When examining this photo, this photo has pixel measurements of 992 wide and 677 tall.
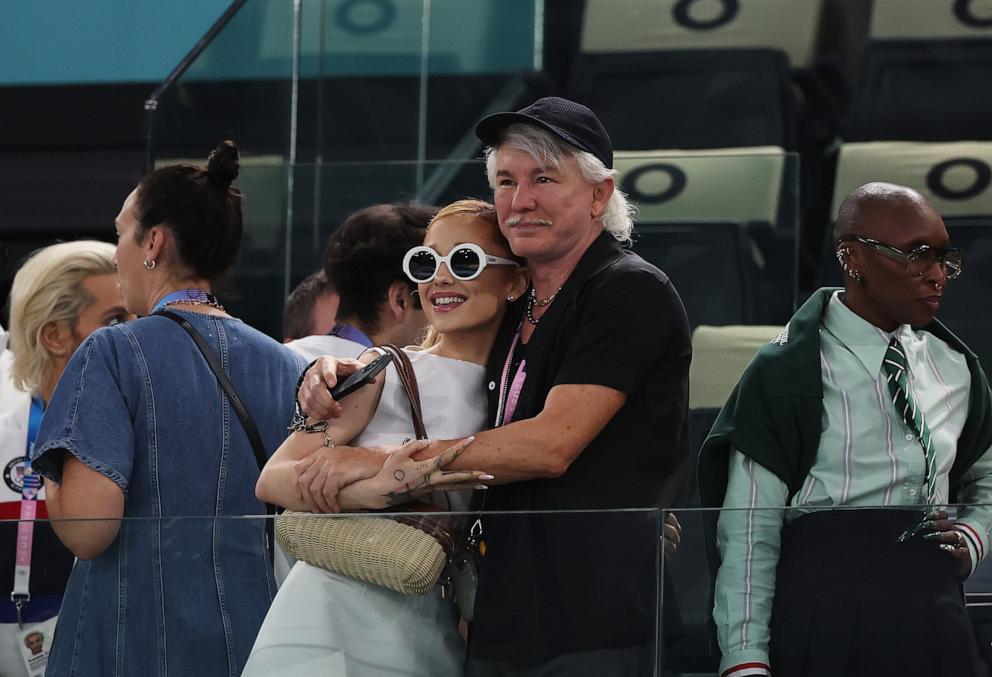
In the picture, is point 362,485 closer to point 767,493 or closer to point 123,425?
point 123,425

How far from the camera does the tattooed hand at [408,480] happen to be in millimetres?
2322

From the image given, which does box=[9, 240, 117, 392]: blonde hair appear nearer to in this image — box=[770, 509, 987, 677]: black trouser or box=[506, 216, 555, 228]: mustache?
box=[506, 216, 555, 228]: mustache

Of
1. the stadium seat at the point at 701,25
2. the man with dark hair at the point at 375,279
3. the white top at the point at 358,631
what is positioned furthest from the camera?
the stadium seat at the point at 701,25

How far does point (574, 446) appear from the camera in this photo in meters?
2.32

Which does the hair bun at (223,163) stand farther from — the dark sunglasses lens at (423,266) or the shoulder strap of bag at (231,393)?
the dark sunglasses lens at (423,266)

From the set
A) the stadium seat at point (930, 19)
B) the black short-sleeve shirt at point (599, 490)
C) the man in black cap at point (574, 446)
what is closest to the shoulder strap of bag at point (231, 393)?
the man in black cap at point (574, 446)

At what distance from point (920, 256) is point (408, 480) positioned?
839mm

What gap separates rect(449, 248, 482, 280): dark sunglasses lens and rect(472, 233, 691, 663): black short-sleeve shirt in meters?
0.19

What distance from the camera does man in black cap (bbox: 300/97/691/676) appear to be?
2.33 meters

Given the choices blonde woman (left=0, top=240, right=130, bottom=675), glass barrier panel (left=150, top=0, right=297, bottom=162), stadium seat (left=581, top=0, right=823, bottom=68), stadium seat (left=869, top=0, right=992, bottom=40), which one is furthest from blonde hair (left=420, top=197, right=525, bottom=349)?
stadium seat (left=869, top=0, right=992, bottom=40)

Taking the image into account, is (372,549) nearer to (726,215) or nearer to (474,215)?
(474,215)

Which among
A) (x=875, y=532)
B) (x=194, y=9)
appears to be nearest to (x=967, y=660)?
(x=875, y=532)

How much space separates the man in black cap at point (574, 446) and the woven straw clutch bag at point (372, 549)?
9cm

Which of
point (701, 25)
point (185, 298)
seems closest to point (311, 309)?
point (185, 298)
